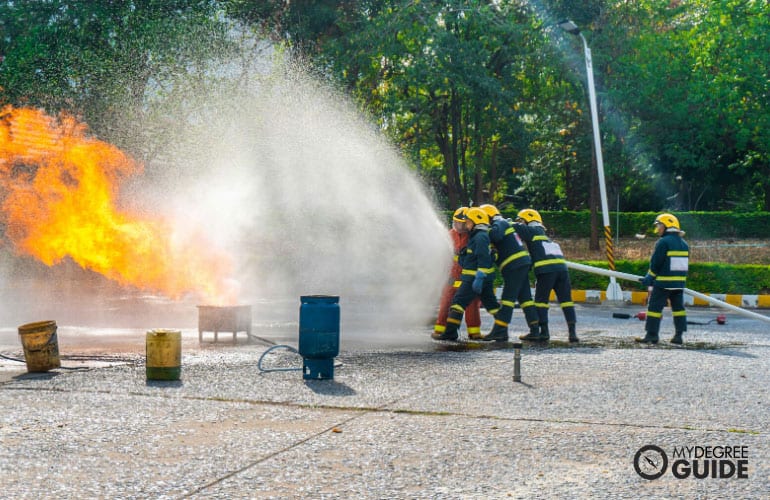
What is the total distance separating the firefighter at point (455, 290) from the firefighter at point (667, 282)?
7.29 feet

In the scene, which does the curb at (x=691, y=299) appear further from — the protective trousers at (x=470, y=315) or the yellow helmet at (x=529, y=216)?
the protective trousers at (x=470, y=315)

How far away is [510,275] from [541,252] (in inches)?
24.0

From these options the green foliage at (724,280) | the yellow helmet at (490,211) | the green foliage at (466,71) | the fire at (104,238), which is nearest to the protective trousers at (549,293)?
the yellow helmet at (490,211)

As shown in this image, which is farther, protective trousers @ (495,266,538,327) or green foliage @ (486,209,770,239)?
green foliage @ (486,209,770,239)

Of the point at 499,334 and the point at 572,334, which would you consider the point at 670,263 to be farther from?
the point at 499,334

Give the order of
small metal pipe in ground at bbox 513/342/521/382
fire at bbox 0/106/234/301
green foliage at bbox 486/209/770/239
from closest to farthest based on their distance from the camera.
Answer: small metal pipe in ground at bbox 513/342/521/382 → fire at bbox 0/106/234/301 → green foliage at bbox 486/209/770/239

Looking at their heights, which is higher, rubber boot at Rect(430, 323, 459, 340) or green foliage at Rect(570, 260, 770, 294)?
green foliage at Rect(570, 260, 770, 294)

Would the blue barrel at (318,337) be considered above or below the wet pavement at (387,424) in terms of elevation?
above

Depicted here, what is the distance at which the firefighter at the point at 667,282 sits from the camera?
12305 mm

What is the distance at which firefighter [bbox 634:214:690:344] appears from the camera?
1230cm

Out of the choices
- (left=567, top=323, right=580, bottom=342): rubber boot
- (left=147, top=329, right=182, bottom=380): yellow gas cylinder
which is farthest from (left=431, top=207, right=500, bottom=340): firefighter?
(left=147, top=329, right=182, bottom=380): yellow gas cylinder

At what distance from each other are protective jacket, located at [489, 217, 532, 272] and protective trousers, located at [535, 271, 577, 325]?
1.13ft

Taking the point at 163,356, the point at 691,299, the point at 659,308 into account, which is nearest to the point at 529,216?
the point at 659,308

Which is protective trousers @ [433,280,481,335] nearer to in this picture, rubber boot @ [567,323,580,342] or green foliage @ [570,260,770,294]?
rubber boot @ [567,323,580,342]
